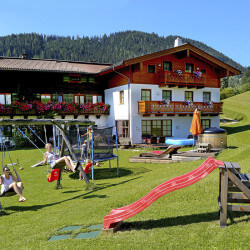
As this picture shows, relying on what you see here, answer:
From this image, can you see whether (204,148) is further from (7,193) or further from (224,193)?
(7,193)

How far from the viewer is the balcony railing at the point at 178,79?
2650 centimetres

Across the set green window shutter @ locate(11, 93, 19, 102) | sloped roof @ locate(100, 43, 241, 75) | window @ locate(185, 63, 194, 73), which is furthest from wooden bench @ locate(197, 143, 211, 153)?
green window shutter @ locate(11, 93, 19, 102)

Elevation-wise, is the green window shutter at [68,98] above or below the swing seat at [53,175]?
above

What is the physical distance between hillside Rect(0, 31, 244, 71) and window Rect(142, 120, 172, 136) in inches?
→ 4606

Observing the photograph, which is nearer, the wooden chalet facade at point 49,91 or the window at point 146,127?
the wooden chalet facade at point 49,91

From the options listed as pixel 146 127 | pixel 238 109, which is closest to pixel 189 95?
pixel 146 127

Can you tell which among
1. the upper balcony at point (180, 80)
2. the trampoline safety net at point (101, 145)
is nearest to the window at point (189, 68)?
the upper balcony at point (180, 80)

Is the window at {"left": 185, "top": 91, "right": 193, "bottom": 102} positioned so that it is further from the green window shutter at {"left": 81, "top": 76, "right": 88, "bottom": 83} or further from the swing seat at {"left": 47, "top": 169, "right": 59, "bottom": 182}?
the swing seat at {"left": 47, "top": 169, "right": 59, "bottom": 182}

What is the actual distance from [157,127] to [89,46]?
144825mm

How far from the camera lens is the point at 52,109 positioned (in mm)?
27078

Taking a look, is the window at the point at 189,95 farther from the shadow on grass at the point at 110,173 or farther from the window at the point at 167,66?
the shadow on grass at the point at 110,173

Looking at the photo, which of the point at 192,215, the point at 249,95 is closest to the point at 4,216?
the point at 192,215

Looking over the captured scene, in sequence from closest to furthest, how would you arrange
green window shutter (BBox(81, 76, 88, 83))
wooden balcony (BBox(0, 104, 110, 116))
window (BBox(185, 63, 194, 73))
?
wooden balcony (BBox(0, 104, 110, 116))
window (BBox(185, 63, 194, 73))
green window shutter (BBox(81, 76, 88, 83))

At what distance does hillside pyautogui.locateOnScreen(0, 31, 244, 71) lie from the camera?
476ft
